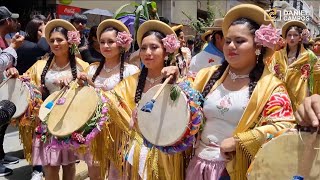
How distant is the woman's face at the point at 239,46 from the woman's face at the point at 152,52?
32.6 inches

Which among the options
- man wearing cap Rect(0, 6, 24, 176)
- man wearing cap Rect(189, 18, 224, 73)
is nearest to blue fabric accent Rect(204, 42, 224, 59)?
man wearing cap Rect(189, 18, 224, 73)

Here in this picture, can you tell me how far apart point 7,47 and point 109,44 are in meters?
1.20

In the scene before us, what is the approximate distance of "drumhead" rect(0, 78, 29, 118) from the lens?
3.59m

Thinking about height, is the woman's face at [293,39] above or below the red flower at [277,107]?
below

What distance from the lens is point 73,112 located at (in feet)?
9.59

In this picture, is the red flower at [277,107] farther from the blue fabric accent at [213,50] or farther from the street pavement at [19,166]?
the street pavement at [19,166]

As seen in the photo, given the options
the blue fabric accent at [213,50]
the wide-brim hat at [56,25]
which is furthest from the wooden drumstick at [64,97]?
the blue fabric accent at [213,50]

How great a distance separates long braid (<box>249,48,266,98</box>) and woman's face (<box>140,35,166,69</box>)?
0.90 metres

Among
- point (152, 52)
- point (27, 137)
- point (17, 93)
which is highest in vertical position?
point (152, 52)

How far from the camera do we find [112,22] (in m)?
3.84

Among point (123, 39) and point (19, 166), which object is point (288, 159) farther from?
point (19, 166)

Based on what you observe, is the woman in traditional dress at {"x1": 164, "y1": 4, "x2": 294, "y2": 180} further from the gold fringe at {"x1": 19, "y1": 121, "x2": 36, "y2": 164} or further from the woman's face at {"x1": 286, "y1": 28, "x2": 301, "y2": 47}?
the woman's face at {"x1": 286, "y1": 28, "x2": 301, "y2": 47}

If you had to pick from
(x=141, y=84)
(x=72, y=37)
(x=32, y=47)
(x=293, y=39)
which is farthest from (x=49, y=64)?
(x=293, y=39)

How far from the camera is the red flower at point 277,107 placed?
6.90 feet
